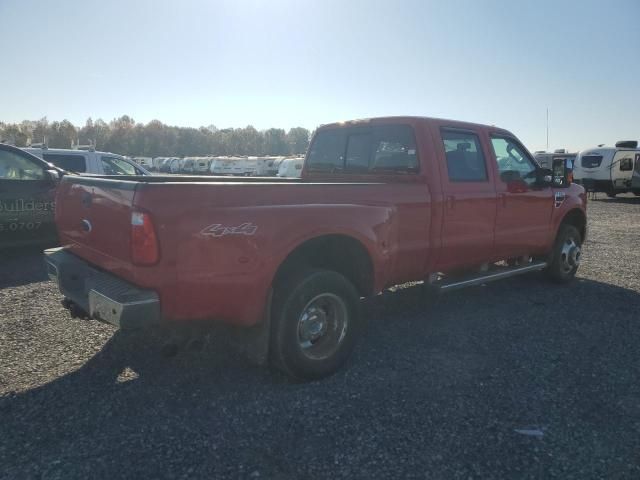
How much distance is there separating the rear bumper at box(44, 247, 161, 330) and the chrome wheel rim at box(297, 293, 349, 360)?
1138 mm

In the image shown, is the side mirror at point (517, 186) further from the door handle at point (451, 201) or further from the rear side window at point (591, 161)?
the rear side window at point (591, 161)

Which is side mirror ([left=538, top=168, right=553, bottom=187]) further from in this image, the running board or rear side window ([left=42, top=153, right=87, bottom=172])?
rear side window ([left=42, top=153, right=87, bottom=172])

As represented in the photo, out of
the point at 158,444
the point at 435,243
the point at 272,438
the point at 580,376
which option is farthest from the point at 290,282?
the point at 580,376

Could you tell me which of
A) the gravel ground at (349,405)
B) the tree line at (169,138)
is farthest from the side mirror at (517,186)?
the tree line at (169,138)

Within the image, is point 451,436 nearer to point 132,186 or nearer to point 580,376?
point 580,376

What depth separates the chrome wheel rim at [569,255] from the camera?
21.4 feet

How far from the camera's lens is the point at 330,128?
17.9ft

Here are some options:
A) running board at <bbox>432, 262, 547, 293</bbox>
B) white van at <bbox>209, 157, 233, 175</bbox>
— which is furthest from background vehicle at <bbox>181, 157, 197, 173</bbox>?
running board at <bbox>432, 262, 547, 293</bbox>

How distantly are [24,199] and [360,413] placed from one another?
6.59 meters

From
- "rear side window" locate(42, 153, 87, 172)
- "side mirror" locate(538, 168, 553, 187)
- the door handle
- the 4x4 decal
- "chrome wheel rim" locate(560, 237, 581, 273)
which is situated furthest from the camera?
"rear side window" locate(42, 153, 87, 172)

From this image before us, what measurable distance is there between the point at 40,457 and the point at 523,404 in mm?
2962

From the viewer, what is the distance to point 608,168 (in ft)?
70.6

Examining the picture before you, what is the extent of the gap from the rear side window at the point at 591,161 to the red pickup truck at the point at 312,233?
18.7 m

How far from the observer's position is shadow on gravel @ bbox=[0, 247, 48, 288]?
6.36 meters
